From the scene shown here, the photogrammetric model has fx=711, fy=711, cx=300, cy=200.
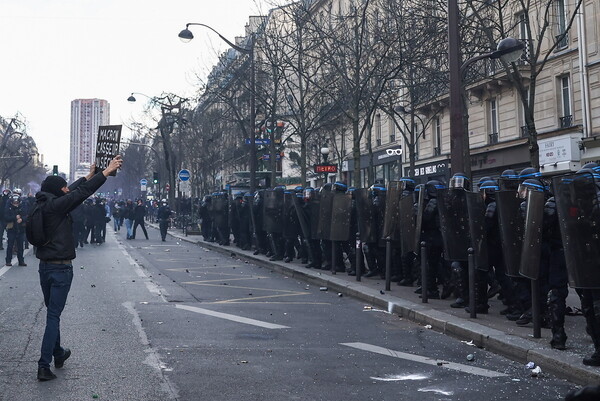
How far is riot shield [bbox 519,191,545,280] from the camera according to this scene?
7172 mm

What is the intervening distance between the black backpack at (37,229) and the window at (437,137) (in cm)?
3074

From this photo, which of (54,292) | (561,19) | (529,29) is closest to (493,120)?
(561,19)

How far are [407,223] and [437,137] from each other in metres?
25.4

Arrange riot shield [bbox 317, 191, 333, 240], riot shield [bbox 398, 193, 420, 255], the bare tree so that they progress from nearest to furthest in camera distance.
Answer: riot shield [bbox 398, 193, 420, 255] → the bare tree → riot shield [bbox 317, 191, 333, 240]

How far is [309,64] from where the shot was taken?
907 inches

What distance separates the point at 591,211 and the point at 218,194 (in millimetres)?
19264

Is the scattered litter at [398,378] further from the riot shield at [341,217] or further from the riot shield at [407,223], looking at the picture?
the riot shield at [341,217]

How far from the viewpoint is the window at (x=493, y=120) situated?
99.8 feet

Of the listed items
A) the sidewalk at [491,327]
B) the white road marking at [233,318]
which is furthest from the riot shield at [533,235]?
the white road marking at [233,318]

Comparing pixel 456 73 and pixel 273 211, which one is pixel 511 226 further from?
pixel 273 211

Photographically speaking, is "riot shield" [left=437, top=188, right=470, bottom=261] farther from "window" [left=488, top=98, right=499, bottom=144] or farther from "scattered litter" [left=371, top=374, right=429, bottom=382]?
"window" [left=488, top=98, right=499, bottom=144]

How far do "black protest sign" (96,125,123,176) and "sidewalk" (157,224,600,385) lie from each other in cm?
434

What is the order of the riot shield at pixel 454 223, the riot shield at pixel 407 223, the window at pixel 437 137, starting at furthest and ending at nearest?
1. the window at pixel 437 137
2. the riot shield at pixel 407 223
3. the riot shield at pixel 454 223

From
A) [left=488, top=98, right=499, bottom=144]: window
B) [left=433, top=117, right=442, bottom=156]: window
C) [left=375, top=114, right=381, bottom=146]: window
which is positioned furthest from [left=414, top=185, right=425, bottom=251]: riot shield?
[left=375, top=114, right=381, bottom=146]: window
